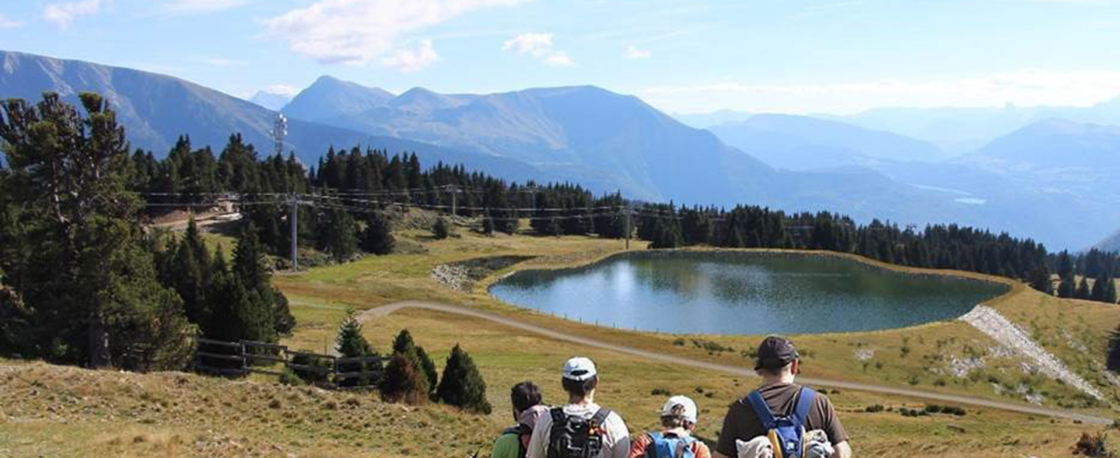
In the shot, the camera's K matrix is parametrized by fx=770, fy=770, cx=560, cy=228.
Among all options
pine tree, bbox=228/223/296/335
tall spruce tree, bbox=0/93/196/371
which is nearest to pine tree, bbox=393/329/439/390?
tall spruce tree, bbox=0/93/196/371

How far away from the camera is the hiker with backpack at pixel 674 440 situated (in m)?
6.59

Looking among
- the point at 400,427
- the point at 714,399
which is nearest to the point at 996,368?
the point at 714,399

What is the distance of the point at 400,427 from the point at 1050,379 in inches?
2176

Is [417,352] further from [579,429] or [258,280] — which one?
[579,429]

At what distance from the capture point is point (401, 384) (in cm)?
2562

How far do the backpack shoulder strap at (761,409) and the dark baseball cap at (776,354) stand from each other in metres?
0.27

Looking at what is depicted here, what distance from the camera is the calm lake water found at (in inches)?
2896

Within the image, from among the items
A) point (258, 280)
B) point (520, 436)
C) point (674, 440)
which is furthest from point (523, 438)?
point (258, 280)

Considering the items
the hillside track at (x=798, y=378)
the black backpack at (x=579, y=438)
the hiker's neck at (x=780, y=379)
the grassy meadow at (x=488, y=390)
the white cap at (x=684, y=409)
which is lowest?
the hillside track at (x=798, y=378)

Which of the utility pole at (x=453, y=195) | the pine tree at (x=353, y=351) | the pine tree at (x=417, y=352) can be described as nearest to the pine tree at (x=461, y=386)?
the pine tree at (x=417, y=352)

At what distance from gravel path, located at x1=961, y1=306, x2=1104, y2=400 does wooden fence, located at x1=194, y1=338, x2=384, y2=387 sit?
53.8m

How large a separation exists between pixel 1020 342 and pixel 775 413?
73819 millimetres

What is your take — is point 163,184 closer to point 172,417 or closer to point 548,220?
point 548,220

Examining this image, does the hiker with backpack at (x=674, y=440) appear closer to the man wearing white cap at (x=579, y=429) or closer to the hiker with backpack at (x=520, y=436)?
the man wearing white cap at (x=579, y=429)
